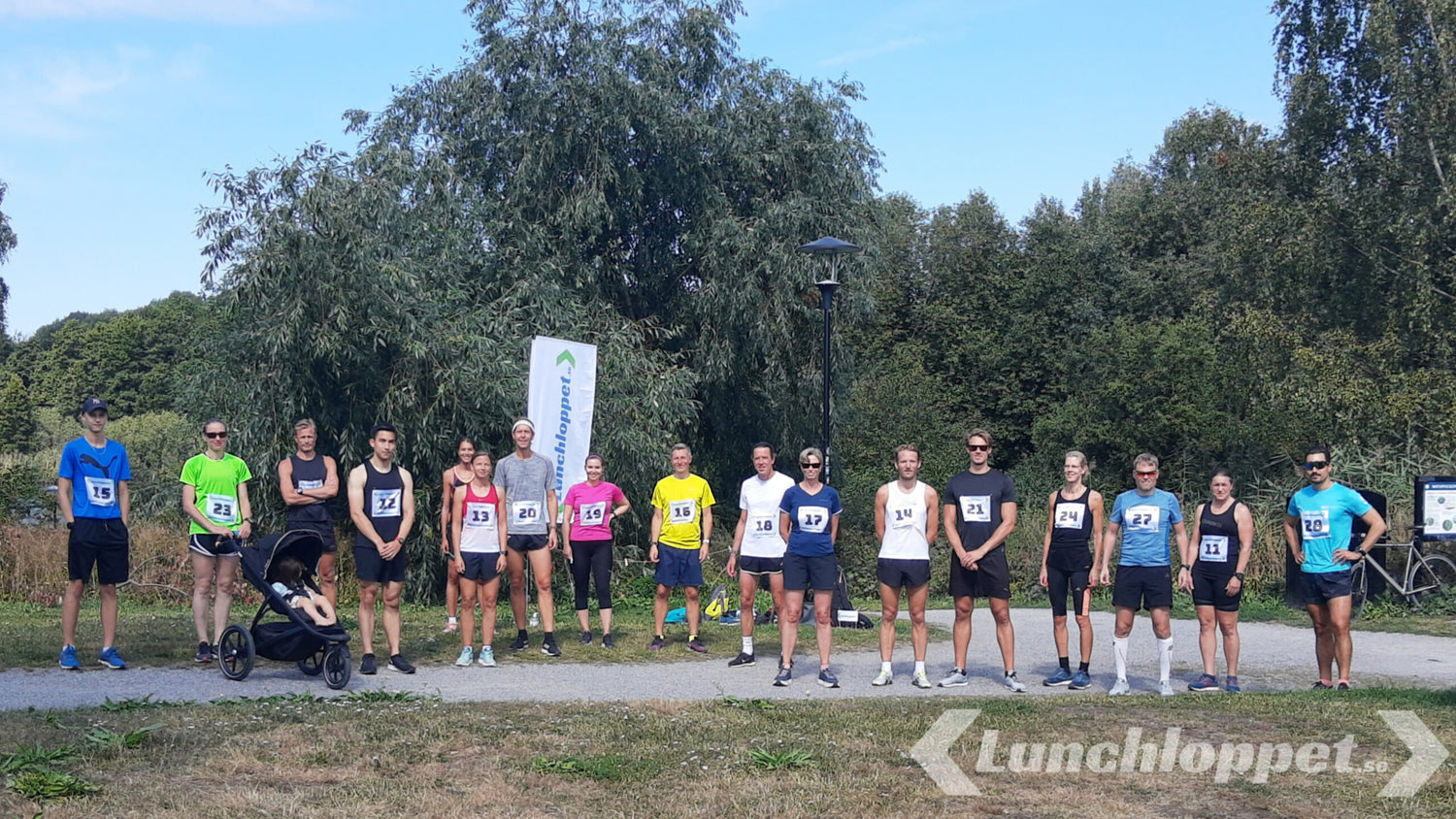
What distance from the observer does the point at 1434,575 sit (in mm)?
17438

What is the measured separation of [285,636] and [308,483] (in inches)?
60.0

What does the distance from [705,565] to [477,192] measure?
7831mm

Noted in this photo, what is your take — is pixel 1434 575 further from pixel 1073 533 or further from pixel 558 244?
pixel 558 244

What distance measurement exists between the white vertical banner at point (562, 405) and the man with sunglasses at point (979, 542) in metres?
6.42

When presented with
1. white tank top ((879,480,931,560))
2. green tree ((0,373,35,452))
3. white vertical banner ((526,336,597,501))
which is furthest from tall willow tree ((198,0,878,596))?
green tree ((0,373,35,452))

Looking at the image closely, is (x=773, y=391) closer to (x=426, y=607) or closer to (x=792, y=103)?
(x=792, y=103)

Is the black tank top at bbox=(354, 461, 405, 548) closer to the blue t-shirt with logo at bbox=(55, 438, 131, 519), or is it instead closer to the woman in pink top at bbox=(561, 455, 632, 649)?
the blue t-shirt with logo at bbox=(55, 438, 131, 519)

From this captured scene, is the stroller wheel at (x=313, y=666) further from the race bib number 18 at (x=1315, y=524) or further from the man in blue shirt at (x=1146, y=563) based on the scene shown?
the race bib number 18 at (x=1315, y=524)

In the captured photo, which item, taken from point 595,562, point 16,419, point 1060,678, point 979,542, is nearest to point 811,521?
point 979,542

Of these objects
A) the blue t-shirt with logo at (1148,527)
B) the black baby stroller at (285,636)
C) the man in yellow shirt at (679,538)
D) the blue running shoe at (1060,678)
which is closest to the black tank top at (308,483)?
the black baby stroller at (285,636)

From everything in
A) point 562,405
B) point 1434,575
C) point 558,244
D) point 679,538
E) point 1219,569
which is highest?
point 558,244

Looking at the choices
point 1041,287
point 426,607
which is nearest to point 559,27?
point 426,607

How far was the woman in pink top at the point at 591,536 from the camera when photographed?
41.0 ft

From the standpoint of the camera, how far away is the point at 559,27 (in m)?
25.0
